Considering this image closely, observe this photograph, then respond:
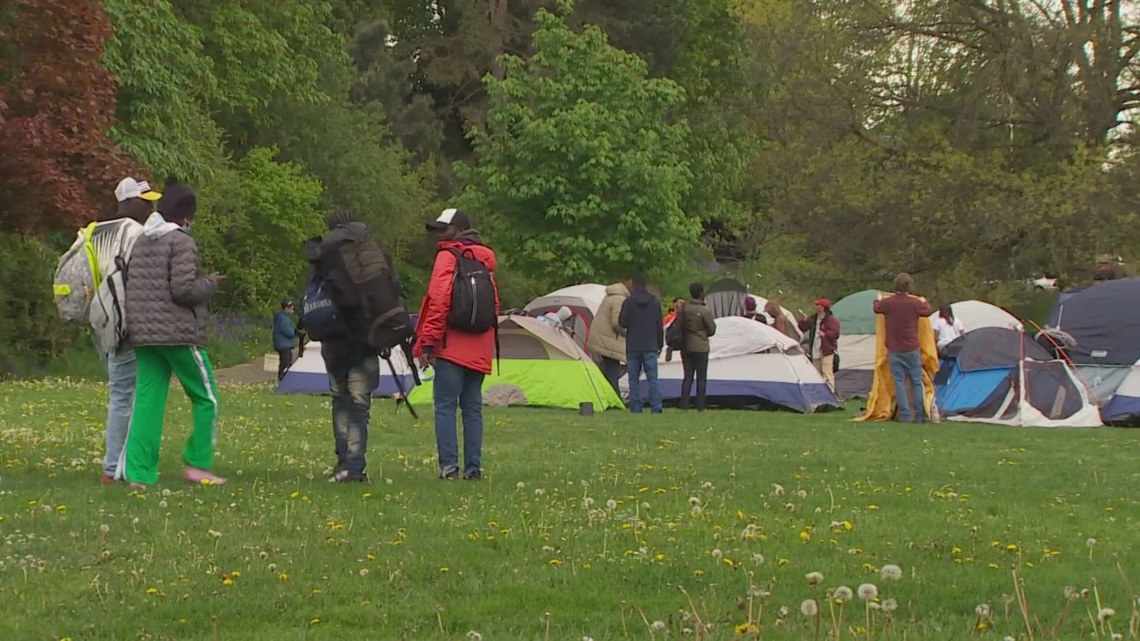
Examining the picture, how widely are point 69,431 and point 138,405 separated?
15.0ft

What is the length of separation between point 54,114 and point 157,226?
51.3ft

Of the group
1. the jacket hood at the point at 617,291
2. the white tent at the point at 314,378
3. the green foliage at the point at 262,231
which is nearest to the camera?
the jacket hood at the point at 617,291

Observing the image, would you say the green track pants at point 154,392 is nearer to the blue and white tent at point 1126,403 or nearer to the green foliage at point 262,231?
the blue and white tent at point 1126,403

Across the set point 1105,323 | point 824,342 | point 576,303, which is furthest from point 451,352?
point 576,303

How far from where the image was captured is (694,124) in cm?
4600

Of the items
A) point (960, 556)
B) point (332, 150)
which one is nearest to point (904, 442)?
point (960, 556)

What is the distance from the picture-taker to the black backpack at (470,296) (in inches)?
349

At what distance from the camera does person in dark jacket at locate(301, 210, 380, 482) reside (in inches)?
340

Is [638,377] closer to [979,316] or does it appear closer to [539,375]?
[539,375]

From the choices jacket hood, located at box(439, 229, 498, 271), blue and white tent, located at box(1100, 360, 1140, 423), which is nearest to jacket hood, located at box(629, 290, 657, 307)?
blue and white tent, located at box(1100, 360, 1140, 423)

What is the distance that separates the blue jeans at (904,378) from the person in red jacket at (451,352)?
9434 millimetres

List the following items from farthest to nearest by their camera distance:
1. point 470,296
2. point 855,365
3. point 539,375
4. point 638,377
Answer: point 855,365 < point 539,375 < point 638,377 < point 470,296

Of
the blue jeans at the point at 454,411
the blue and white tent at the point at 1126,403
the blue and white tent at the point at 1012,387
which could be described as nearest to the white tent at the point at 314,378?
the blue and white tent at the point at 1012,387

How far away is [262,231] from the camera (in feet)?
120
